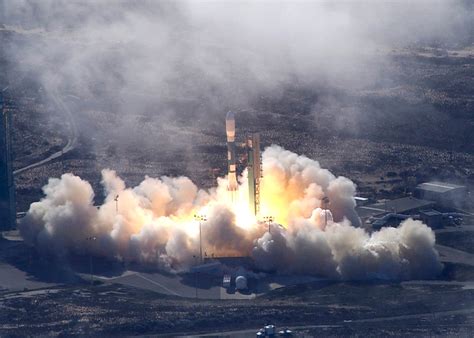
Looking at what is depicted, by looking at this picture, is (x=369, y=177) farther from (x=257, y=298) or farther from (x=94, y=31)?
(x=94, y=31)

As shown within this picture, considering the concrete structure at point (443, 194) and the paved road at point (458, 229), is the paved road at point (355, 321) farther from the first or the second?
the concrete structure at point (443, 194)

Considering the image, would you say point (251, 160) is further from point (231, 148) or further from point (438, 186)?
point (438, 186)

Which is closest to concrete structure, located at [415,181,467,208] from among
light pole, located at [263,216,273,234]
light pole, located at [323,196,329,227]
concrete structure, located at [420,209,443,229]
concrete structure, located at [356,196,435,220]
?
concrete structure, located at [356,196,435,220]

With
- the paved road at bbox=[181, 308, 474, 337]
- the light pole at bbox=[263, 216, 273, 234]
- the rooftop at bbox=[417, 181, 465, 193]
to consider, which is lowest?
the paved road at bbox=[181, 308, 474, 337]

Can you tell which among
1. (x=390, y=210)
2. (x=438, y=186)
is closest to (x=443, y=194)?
(x=438, y=186)

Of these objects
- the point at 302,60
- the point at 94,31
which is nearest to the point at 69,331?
the point at 302,60

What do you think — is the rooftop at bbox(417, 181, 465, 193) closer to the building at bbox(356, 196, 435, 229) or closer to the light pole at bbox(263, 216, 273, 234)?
the building at bbox(356, 196, 435, 229)

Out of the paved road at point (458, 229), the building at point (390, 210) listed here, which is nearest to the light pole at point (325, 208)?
the building at point (390, 210)
